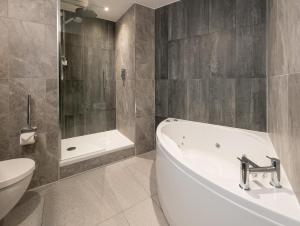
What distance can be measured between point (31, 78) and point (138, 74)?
4.69ft

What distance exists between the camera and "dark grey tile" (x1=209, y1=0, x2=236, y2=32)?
6.82 ft

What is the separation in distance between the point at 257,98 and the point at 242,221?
160 cm

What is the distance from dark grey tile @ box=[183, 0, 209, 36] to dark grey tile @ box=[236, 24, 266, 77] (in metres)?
0.48

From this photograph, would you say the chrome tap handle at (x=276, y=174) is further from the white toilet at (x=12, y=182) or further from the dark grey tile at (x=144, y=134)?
the dark grey tile at (x=144, y=134)

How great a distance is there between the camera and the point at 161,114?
9.71ft

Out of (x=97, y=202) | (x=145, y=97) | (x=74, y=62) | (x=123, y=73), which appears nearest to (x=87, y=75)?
(x=74, y=62)

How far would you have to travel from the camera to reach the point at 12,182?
1307mm

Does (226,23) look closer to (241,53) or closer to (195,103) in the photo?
(241,53)

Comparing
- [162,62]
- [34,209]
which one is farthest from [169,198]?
[162,62]

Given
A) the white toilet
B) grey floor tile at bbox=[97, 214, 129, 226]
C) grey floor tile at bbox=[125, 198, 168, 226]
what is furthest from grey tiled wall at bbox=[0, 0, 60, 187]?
grey floor tile at bbox=[125, 198, 168, 226]

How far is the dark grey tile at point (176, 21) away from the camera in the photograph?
8.41ft

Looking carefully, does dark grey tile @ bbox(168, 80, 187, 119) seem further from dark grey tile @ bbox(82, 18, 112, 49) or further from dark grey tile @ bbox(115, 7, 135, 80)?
dark grey tile @ bbox(82, 18, 112, 49)

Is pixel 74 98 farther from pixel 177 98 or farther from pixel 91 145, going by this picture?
pixel 177 98

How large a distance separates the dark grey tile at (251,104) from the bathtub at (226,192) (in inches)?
4.9
